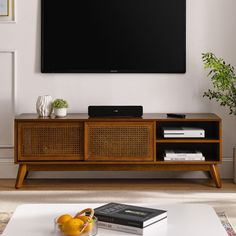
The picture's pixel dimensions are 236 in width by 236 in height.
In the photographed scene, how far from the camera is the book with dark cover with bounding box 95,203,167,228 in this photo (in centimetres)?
248

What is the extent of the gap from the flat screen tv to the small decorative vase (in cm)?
33

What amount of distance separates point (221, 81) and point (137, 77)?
2.46ft

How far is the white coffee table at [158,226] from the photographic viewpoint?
8.16ft

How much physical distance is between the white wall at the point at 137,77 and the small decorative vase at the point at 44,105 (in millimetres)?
272

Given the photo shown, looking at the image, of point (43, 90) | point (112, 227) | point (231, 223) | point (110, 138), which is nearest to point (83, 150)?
point (110, 138)

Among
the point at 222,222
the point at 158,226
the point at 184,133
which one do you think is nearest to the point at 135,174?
the point at 184,133

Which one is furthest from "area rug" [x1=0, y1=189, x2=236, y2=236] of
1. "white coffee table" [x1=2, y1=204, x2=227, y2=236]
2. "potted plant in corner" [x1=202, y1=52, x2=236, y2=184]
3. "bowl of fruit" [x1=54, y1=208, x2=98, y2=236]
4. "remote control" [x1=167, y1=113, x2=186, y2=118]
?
"bowl of fruit" [x1=54, y1=208, x2=98, y2=236]

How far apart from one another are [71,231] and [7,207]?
1.88m

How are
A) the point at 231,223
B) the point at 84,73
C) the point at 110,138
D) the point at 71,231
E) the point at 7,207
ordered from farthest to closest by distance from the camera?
the point at 84,73 → the point at 110,138 → the point at 7,207 → the point at 231,223 → the point at 71,231

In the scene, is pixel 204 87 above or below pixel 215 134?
above

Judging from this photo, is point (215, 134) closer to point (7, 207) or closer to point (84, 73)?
point (84, 73)

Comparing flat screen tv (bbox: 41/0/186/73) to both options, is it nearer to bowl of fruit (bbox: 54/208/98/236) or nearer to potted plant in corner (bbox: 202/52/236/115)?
potted plant in corner (bbox: 202/52/236/115)

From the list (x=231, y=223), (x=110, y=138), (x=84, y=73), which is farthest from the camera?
(x=84, y=73)

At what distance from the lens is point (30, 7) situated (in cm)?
521
